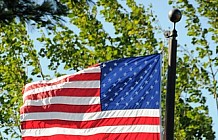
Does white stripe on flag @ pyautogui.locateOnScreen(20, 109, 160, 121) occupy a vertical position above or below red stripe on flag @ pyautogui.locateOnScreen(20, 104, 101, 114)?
below

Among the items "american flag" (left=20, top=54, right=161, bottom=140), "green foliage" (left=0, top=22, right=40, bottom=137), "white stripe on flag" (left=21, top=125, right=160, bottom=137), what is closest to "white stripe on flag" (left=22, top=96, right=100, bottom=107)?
"american flag" (left=20, top=54, right=161, bottom=140)

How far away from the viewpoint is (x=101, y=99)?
34.9 ft

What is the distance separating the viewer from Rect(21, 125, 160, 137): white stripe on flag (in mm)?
10102

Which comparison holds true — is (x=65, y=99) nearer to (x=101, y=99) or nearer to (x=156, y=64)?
(x=101, y=99)

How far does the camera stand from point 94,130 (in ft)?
34.6

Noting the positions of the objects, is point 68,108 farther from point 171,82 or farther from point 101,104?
point 171,82

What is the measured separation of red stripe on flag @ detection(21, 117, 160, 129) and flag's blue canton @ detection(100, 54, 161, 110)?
0.16 m

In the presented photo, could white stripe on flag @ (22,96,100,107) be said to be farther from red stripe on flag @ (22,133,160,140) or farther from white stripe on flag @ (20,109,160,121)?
red stripe on flag @ (22,133,160,140)

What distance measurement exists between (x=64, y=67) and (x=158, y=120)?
40.0 ft

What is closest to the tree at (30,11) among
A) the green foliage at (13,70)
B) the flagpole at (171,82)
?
the flagpole at (171,82)

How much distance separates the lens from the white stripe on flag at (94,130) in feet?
33.1

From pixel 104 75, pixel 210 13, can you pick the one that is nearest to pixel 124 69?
pixel 104 75

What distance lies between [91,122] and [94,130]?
123 mm

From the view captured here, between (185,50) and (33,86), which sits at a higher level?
(185,50)
